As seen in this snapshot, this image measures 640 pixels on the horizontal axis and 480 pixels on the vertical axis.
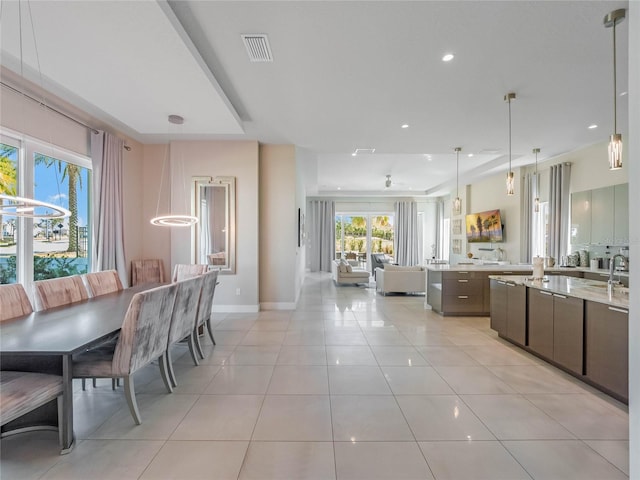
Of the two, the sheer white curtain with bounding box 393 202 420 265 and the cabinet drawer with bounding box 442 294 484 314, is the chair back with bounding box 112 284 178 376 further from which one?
the sheer white curtain with bounding box 393 202 420 265

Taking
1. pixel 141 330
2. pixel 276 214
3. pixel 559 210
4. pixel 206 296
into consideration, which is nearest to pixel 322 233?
pixel 276 214

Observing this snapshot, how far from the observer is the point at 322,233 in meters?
12.2

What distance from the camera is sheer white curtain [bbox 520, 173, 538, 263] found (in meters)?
6.81

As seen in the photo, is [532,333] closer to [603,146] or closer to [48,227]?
[603,146]

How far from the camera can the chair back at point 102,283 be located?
135 inches

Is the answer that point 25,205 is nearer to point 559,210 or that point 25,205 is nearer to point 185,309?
point 185,309

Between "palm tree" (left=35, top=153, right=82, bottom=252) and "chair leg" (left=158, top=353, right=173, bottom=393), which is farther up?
"palm tree" (left=35, top=153, right=82, bottom=252)

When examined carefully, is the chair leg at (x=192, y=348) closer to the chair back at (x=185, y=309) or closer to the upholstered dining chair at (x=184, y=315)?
the upholstered dining chair at (x=184, y=315)

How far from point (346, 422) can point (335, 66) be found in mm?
3101

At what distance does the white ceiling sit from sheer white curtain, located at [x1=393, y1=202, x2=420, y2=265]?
7267 millimetres

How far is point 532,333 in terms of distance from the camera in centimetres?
345

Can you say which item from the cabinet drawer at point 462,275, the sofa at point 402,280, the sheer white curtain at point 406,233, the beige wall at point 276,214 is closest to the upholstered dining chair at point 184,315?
the beige wall at point 276,214


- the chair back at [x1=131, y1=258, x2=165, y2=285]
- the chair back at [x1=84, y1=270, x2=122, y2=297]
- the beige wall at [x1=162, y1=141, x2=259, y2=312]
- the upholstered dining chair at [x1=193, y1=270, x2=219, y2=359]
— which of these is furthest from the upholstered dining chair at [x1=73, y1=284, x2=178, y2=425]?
the chair back at [x1=131, y1=258, x2=165, y2=285]

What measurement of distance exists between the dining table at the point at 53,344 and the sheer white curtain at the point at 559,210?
7006 millimetres
